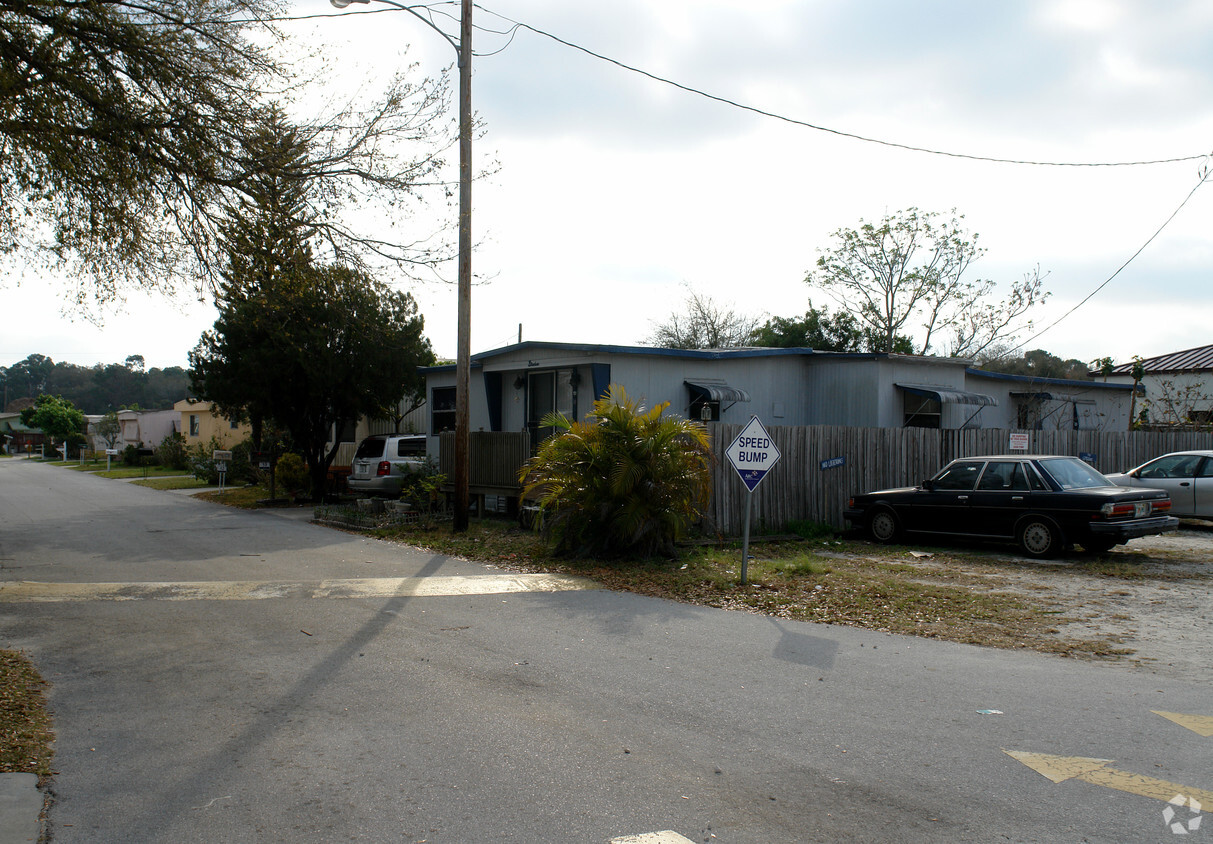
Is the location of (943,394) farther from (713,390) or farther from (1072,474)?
(1072,474)

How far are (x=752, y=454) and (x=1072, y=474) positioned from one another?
18.7ft

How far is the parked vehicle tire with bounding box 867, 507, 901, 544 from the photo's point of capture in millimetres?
14430

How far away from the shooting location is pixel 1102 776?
14.9ft

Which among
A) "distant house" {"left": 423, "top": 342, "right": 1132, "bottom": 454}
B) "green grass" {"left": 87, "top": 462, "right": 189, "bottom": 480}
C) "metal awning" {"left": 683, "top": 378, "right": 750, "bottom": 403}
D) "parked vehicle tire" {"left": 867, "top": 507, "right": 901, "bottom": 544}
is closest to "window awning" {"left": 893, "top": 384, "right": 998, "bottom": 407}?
"distant house" {"left": 423, "top": 342, "right": 1132, "bottom": 454}

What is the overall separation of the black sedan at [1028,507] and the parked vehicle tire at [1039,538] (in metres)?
0.01

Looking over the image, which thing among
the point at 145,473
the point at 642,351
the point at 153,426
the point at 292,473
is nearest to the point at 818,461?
the point at 642,351

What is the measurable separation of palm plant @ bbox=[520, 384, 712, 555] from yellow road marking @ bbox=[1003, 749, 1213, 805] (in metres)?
7.21

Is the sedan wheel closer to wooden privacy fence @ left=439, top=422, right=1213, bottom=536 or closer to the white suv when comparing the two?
wooden privacy fence @ left=439, top=422, right=1213, bottom=536

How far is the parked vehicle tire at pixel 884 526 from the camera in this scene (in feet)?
47.3

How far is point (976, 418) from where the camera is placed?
21.6m

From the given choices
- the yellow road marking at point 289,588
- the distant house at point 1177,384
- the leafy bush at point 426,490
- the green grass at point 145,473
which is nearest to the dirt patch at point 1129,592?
the yellow road marking at point 289,588

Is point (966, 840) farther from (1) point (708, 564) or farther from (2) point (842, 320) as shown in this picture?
(2) point (842, 320)

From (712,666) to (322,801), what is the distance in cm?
341

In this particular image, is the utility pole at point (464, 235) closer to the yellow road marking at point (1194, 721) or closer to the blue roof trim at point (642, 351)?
the blue roof trim at point (642, 351)
